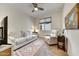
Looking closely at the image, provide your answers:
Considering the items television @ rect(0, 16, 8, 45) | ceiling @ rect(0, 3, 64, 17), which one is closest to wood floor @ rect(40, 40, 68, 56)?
ceiling @ rect(0, 3, 64, 17)

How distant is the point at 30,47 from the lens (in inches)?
88.4

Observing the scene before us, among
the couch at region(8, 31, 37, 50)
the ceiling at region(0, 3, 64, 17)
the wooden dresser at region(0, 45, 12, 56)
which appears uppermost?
the ceiling at region(0, 3, 64, 17)

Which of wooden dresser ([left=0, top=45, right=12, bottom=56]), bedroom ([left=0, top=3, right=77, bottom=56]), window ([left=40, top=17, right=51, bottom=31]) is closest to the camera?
wooden dresser ([left=0, top=45, right=12, bottom=56])

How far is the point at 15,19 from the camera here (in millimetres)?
2084

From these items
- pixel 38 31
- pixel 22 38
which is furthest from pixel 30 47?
pixel 38 31

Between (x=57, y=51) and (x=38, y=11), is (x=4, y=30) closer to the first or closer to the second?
(x=38, y=11)

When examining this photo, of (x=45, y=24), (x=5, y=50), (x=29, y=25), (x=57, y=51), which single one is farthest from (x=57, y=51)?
(x=5, y=50)

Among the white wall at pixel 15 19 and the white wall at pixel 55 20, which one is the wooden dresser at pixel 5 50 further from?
the white wall at pixel 55 20

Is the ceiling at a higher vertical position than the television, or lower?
higher

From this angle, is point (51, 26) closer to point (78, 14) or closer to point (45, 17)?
point (45, 17)

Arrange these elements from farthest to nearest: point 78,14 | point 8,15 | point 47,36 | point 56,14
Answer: point 47,36 → point 56,14 → point 8,15 → point 78,14

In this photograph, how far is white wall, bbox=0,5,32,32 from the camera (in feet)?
6.14

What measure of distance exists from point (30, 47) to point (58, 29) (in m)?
0.80

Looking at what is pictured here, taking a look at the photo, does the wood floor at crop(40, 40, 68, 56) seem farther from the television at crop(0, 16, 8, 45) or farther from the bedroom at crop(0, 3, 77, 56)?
the television at crop(0, 16, 8, 45)
